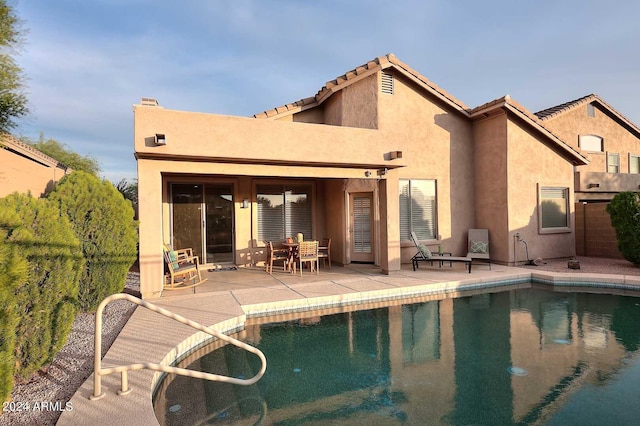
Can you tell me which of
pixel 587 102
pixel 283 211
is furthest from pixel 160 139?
pixel 587 102

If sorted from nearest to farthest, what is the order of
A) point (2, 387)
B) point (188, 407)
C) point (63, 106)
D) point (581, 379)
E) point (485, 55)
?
point (2, 387), point (188, 407), point (581, 379), point (485, 55), point (63, 106)

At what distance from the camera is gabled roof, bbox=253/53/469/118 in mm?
12508

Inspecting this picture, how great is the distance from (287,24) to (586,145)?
1839 cm

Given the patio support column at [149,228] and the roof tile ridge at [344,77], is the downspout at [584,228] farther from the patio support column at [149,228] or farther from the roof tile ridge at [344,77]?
the patio support column at [149,228]

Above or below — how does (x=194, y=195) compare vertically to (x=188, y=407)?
above

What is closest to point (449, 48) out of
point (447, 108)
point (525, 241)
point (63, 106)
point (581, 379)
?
point (447, 108)

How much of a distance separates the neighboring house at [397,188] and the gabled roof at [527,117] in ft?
0.13

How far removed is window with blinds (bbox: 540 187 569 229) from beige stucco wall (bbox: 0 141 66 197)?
1725 cm

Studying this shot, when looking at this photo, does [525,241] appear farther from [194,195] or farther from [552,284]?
[194,195]

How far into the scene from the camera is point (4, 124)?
10961 mm

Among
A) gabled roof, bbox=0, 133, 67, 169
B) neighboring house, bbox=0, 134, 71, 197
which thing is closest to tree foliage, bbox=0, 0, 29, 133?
gabled roof, bbox=0, 133, 67, 169

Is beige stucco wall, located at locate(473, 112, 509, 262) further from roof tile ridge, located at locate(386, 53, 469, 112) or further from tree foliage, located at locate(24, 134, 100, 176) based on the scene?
tree foliage, located at locate(24, 134, 100, 176)

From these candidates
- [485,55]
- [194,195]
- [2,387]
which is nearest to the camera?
[2,387]

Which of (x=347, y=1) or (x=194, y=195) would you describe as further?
(x=347, y=1)
